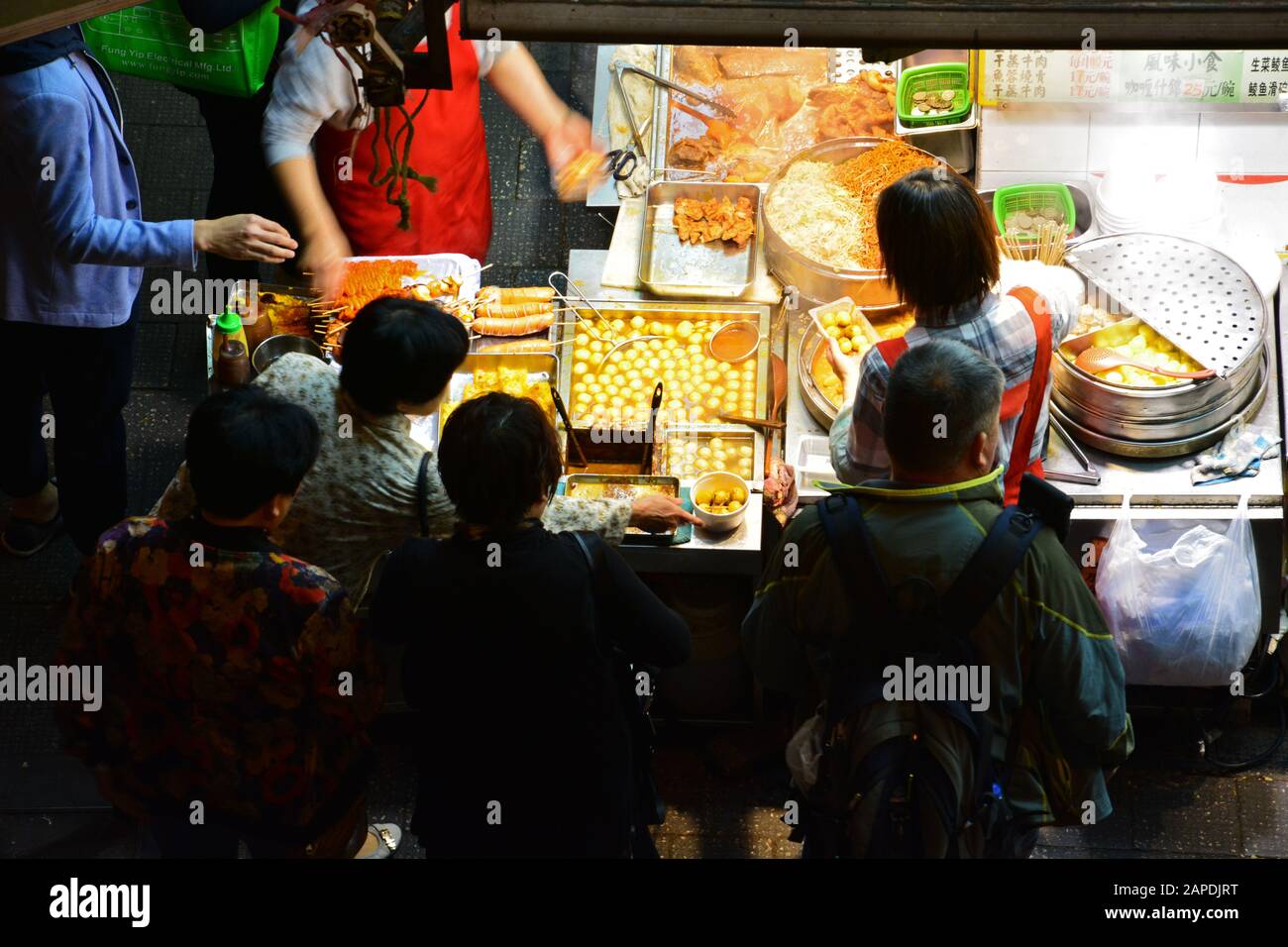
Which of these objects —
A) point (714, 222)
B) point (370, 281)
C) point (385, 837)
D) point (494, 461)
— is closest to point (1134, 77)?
point (714, 222)

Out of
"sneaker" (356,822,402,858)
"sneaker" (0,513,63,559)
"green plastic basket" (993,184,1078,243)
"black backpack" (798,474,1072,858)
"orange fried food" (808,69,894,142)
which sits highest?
"orange fried food" (808,69,894,142)

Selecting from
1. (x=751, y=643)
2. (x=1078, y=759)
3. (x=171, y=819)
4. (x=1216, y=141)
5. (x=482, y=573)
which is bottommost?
(x=171, y=819)

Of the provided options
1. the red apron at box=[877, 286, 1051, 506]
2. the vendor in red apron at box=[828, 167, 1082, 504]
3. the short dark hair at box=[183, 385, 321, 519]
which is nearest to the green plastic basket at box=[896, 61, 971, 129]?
the vendor in red apron at box=[828, 167, 1082, 504]

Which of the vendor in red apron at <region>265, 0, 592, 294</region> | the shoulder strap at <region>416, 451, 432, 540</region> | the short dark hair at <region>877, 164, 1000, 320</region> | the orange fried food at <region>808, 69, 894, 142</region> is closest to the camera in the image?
the short dark hair at <region>877, 164, 1000, 320</region>

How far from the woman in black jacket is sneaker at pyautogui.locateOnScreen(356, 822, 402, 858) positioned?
3.85 ft

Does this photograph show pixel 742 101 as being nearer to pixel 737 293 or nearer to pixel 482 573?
pixel 737 293

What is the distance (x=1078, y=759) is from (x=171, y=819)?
2.33m

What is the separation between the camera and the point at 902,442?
291cm

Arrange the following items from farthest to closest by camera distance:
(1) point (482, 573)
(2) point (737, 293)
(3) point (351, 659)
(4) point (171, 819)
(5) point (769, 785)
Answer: (2) point (737, 293), (5) point (769, 785), (4) point (171, 819), (3) point (351, 659), (1) point (482, 573)

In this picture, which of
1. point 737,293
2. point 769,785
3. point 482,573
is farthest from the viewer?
point 737,293

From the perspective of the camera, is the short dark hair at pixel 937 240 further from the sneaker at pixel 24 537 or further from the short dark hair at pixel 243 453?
the sneaker at pixel 24 537

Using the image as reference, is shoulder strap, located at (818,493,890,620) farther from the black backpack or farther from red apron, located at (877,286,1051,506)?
red apron, located at (877,286,1051,506)

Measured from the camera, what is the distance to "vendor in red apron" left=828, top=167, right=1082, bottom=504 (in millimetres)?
3289
